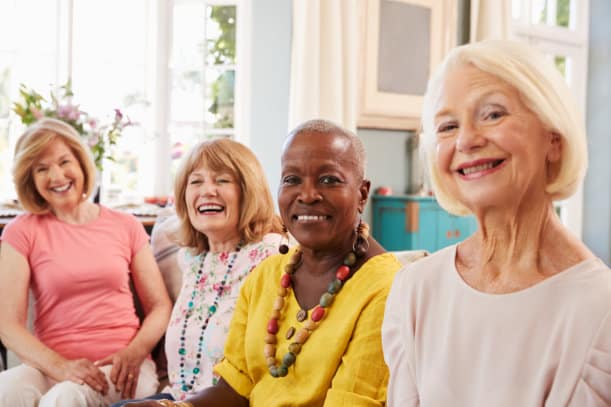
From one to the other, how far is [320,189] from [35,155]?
3.98 ft

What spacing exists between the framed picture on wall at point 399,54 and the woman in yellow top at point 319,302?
3.61 m

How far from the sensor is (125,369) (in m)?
2.11

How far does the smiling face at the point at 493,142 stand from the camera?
1.00 m

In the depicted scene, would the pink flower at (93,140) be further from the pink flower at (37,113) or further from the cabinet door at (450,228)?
the cabinet door at (450,228)

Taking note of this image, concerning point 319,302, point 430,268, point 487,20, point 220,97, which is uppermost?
point 487,20

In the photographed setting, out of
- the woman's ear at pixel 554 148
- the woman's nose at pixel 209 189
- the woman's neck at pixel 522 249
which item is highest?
the woman's ear at pixel 554 148

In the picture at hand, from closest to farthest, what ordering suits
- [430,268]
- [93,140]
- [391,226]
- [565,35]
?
[430,268] → [93,140] → [391,226] → [565,35]

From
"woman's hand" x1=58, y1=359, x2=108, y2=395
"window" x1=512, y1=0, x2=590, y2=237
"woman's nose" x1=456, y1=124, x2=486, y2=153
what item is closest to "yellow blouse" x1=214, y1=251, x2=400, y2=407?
"woman's nose" x1=456, y1=124, x2=486, y2=153

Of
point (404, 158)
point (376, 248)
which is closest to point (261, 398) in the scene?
point (376, 248)

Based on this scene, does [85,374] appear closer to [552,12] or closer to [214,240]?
[214,240]

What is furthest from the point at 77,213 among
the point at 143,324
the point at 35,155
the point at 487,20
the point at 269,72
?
the point at 487,20

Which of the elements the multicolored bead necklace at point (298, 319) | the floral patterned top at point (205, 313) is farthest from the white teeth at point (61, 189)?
the multicolored bead necklace at point (298, 319)

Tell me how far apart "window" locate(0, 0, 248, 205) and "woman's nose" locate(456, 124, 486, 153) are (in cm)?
333

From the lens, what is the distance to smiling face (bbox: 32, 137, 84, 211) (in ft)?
7.43
